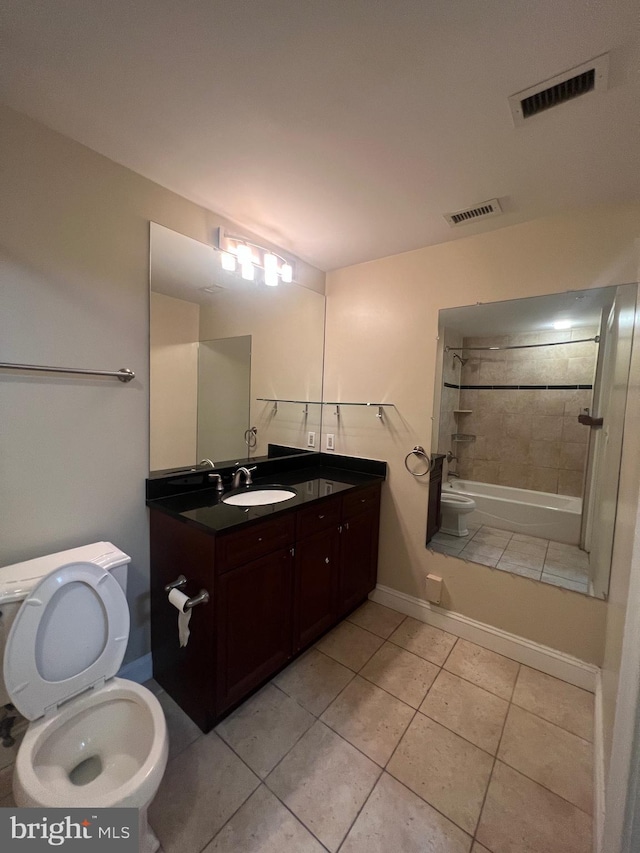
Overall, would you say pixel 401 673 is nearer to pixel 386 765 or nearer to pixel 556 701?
pixel 386 765

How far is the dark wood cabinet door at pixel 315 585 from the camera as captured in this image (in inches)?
65.6

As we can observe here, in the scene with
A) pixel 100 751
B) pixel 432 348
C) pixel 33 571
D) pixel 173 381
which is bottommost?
pixel 100 751

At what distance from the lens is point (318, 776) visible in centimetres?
121

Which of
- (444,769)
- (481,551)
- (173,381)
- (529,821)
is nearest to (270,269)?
(173,381)

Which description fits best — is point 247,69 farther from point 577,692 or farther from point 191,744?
point 577,692

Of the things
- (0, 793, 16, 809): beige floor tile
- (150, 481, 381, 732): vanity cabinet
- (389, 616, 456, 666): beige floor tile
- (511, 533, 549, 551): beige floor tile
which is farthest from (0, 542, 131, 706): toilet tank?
(511, 533, 549, 551): beige floor tile

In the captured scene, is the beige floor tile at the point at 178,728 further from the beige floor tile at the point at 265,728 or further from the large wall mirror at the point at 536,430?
the large wall mirror at the point at 536,430

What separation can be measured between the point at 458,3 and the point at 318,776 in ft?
7.85

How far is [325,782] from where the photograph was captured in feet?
3.92

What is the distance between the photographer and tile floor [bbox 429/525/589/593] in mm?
1810

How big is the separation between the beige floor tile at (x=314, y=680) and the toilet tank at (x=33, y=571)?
965mm

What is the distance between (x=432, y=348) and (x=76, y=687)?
7.42 ft

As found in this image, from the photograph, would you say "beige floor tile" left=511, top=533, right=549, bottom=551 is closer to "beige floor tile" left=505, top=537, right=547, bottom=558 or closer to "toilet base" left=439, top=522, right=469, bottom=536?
"beige floor tile" left=505, top=537, right=547, bottom=558

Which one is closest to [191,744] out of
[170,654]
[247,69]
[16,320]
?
[170,654]
